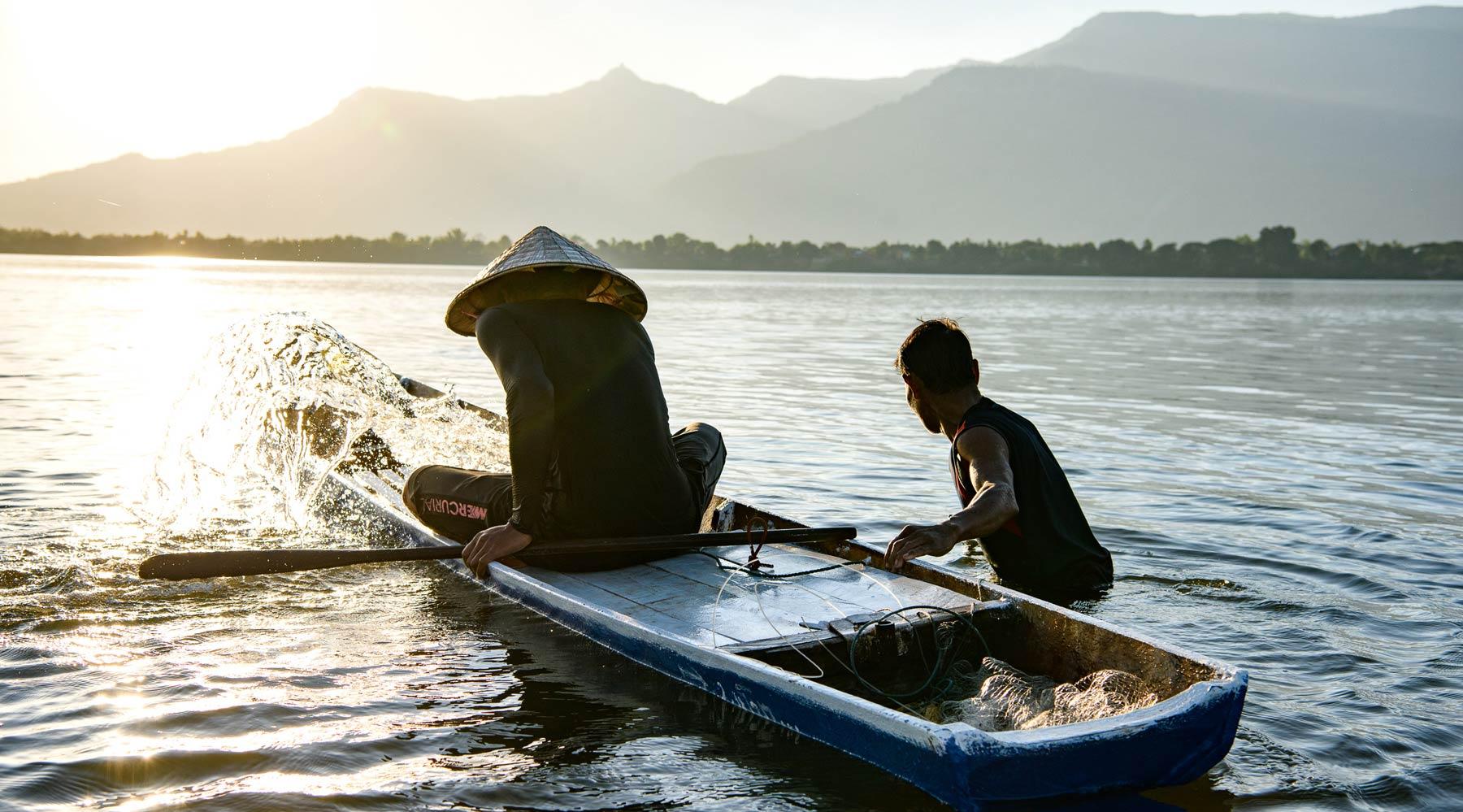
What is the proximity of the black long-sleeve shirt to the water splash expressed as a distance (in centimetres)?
426

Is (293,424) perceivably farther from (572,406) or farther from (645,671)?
(645,671)

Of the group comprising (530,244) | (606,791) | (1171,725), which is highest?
(530,244)

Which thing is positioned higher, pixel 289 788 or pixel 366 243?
pixel 366 243

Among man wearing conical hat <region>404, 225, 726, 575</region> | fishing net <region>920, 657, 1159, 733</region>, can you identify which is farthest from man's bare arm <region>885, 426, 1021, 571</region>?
man wearing conical hat <region>404, 225, 726, 575</region>

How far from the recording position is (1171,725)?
4.15 metres

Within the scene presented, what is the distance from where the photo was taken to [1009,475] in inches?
231

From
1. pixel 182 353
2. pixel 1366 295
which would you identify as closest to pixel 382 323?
pixel 182 353

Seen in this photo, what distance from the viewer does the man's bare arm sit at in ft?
18.0

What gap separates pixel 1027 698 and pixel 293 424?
339 inches

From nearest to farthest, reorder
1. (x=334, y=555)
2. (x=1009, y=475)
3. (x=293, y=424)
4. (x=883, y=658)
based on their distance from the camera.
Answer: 1. (x=883, y=658)
2. (x=1009, y=475)
3. (x=334, y=555)
4. (x=293, y=424)

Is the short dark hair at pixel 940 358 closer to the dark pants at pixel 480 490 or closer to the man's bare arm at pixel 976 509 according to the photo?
the man's bare arm at pixel 976 509

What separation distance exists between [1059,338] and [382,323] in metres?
19.2

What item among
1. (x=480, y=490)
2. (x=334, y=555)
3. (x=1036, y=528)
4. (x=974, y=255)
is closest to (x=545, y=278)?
(x=480, y=490)

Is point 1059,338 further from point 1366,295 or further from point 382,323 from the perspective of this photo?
point 1366,295
